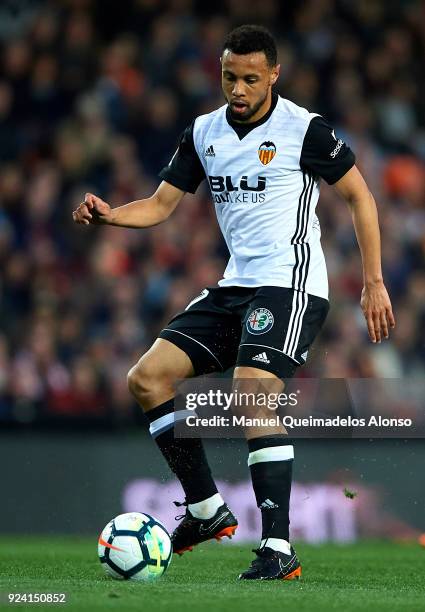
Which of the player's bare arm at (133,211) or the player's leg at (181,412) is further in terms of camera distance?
the player's leg at (181,412)

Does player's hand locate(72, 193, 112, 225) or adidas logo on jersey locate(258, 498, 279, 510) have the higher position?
player's hand locate(72, 193, 112, 225)

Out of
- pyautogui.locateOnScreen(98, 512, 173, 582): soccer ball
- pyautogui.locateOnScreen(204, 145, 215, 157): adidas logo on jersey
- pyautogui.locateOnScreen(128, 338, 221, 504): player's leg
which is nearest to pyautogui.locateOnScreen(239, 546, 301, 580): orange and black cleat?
pyautogui.locateOnScreen(98, 512, 173, 582): soccer ball

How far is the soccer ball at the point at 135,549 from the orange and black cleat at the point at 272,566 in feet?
1.24

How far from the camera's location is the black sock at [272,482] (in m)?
5.61

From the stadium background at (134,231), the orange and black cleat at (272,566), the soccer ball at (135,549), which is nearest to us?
the soccer ball at (135,549)

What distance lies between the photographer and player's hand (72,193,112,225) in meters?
5.78

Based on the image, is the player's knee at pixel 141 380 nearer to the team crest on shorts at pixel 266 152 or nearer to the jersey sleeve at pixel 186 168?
the jersey sleeve at pixel 186 168

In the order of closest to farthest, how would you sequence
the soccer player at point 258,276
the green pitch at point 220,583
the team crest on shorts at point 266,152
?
1. the green pitch at point 220,583
2. the soccer player at point 258,276
3. the team crest on shorts at point 266,152

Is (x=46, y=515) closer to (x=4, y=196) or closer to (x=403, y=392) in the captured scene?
(x=403, y=392)

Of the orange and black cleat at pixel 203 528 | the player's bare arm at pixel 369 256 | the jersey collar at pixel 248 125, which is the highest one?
the jersey collar at pixel 248 125

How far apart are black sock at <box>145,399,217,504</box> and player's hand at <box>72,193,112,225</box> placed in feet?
2.90

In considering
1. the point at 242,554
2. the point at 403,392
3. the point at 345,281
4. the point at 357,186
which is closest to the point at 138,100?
the point at 345,281

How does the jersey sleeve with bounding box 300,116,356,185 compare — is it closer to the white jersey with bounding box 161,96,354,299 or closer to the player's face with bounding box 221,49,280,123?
the white jersey with bounding box 161,96,354,299

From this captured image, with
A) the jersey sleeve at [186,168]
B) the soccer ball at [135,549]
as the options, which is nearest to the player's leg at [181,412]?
the soccer ball at [135,549]
